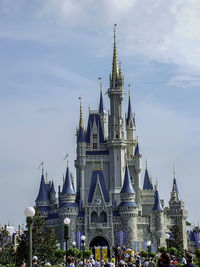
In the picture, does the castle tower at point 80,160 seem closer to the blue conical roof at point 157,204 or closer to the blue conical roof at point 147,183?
the blue conical roof at point 147,183

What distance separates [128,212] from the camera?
7781cm

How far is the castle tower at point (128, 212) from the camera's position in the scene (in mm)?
76625

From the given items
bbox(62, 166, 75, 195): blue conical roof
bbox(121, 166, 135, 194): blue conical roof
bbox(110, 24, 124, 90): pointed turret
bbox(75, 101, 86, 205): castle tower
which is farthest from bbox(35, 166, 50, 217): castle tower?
bbox(110, 24, 124, 90): pointed turret

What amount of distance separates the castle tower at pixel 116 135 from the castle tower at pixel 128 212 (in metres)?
4.94

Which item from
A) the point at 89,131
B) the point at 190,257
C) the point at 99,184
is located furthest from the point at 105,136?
the point at 190,257

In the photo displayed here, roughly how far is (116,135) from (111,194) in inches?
356

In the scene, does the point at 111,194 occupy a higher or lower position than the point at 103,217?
higher

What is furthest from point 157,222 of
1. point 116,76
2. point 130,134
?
point 116,76

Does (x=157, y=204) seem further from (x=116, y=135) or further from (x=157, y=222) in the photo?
(x=116, y=135)

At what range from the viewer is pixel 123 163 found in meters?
85.8

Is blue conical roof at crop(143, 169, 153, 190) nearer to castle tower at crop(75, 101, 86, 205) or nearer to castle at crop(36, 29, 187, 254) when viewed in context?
castle at crop(36, 29, 187, 254)

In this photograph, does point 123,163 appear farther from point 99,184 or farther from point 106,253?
point 106,253

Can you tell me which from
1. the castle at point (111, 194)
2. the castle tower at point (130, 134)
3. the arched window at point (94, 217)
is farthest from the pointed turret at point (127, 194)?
the castle tower at point (130, 134)

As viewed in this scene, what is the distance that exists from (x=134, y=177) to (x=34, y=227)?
43254mm
